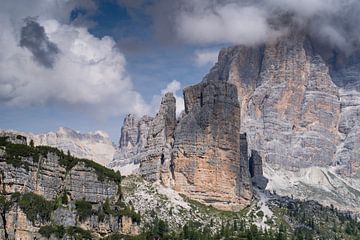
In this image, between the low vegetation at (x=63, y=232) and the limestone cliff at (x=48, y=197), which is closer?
the limestone cliff at (x=48, y=197)

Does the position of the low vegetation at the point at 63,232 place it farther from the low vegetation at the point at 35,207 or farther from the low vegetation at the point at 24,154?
the low vegetation at the point at 24,154

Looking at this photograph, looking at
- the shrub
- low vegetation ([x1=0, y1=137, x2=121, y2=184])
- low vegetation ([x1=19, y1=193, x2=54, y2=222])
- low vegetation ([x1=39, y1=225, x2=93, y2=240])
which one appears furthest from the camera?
the shrub

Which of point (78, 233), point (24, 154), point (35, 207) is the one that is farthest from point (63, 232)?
point (24, 154)

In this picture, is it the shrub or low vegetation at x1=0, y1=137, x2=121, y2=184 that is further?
the shrub

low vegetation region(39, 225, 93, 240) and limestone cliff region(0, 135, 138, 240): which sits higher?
limestone cliff region(0, 135, 138, 240)

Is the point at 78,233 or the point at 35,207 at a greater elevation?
the point at 35,207

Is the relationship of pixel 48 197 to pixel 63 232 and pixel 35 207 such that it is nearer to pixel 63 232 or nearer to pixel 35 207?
pixel 35 207

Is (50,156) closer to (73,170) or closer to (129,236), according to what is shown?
(73,170)

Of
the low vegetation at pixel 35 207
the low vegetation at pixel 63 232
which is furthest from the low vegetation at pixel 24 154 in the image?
the low vegetation at pixel 63 232

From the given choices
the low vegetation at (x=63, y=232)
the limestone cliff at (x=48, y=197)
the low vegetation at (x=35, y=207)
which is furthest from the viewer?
the low vegetation at (x=63, y=232)

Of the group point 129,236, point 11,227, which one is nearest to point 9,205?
point 11,227

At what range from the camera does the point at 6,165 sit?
17938 centimetres

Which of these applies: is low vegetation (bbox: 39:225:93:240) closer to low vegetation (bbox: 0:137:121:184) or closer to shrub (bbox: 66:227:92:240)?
shrub (bbox: 66:227:92:240)

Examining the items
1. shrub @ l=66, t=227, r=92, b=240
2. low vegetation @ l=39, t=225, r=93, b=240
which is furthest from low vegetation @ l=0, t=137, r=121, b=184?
shrub @ l=66, t=227, r=92, b=240
